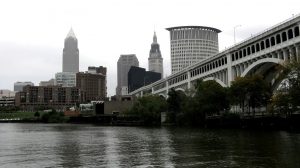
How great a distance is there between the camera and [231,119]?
11006cm

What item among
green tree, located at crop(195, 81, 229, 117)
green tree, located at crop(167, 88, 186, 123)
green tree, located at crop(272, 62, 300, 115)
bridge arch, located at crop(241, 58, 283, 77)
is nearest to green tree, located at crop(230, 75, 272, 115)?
bridge arch, located at crop(241, 58, 283, 77)

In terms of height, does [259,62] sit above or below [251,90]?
above

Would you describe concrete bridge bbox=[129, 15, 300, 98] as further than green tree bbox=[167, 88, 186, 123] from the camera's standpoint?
No

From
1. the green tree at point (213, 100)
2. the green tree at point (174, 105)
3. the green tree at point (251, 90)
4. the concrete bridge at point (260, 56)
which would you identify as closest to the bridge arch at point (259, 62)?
Result: the concrete bridge at point (260, 56)

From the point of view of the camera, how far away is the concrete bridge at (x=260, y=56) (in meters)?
92.9

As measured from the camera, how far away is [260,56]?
352 feet

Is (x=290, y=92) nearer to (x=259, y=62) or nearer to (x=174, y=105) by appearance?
(x=259, y=62)

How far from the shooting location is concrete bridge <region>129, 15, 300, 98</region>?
92.9 m

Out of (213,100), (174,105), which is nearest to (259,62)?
(213,100)

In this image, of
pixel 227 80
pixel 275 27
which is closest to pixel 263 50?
pixel 275 27

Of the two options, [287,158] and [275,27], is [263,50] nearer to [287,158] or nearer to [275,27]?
[275,27]

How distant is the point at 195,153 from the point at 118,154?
29.7 ft

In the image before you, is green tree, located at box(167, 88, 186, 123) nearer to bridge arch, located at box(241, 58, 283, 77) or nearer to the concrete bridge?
the concrete bridge

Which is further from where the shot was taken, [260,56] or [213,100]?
[213,100]
